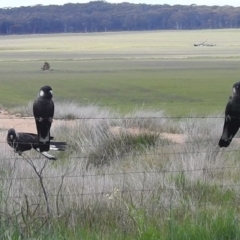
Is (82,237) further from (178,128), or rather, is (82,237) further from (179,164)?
(178,128)

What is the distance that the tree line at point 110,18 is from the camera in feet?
587

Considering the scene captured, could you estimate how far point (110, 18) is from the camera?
185 meters

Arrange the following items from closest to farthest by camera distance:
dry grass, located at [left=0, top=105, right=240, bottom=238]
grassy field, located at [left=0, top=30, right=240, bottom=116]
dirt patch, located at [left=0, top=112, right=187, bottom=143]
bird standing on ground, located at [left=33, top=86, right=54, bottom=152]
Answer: bird standing on ground, located at [left=33, top=86, right=54, bottom=152]
dry grass, located at [left=0, top=105, right=240, bottom=238]
dirt patch, located at [left=0, top=112, right=187, bottom=143]
grassy field, located at [left=0, top=30, right=240, bottom=116]

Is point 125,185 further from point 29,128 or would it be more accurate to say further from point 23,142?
point 29,128

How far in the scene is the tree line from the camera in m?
179

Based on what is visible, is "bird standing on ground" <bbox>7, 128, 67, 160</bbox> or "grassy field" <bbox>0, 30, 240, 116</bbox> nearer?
"bird standing on ground" <bbox>7, 128, 67, 160</bbox>

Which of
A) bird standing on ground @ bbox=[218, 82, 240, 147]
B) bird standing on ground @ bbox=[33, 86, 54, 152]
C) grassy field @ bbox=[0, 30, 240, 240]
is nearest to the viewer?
grassy field @ bbox=[0, 30, 240, 240]

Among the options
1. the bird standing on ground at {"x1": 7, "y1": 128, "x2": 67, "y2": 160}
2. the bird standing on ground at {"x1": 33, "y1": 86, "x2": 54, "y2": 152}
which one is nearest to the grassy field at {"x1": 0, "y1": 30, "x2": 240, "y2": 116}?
the bird standing on ground at {"x1": 7, "y1": 128, "x2": 67, "y2": 160}

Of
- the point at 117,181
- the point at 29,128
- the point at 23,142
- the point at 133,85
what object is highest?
the point at 23,142

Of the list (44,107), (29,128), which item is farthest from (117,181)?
(29,128)

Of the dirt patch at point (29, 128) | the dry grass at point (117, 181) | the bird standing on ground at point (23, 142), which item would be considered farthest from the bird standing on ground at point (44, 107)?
the dirt patch at point (29, 128)

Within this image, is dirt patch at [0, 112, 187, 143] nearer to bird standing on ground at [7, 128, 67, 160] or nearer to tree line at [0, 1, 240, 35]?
bird standing on ground at [7, 128, 67, 160]

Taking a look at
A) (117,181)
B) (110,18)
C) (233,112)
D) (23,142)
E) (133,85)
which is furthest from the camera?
(110,18)

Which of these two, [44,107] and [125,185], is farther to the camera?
[125,185]
